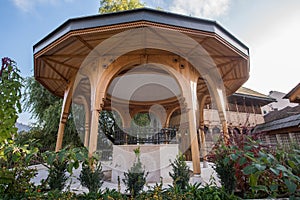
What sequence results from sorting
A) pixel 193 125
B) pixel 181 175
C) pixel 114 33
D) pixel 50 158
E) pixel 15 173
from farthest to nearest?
pixel 193 125 < pixel 114 33 < pixel 181 175 < pixel 15 173 < pixel 50 158

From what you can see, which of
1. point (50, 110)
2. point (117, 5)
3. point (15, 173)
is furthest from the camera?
point (117, 5)

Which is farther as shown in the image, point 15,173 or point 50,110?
point 50,110

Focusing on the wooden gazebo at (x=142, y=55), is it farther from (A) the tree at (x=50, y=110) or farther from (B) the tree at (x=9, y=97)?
(A) the tree at (x=50, y=110)

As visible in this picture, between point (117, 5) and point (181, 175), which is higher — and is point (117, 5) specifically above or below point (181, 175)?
above

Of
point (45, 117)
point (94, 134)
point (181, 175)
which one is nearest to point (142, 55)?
point (94, 134)

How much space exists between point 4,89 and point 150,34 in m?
2.83

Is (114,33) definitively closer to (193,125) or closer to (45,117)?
(193,125)

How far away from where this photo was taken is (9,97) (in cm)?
182

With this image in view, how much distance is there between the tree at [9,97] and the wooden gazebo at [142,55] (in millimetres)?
1882

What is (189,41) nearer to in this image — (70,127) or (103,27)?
(103,27)

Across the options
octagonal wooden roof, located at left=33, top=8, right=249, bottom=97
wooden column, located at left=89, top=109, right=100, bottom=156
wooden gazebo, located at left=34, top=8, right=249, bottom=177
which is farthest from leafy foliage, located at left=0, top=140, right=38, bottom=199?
A: octagonal wooden roof, located at left=33, top=8, right=249, bottom=97

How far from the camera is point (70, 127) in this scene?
33.9 ft

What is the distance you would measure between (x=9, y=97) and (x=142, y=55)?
10.9 feet

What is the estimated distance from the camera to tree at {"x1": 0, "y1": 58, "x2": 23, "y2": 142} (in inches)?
69.3
